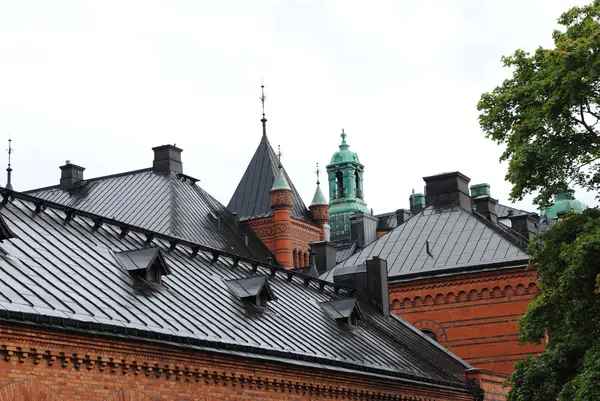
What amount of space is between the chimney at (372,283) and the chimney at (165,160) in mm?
21849

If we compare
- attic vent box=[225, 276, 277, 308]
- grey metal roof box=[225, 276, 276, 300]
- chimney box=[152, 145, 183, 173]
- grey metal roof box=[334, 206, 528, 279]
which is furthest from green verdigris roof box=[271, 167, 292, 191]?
grey metal roof box=[225, 276, 276, 300]

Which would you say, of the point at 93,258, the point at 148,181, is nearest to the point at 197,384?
the point at 93,258

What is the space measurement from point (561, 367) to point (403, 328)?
14477 millimetres

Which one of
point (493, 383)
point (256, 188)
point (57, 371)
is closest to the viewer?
point (57, 371)

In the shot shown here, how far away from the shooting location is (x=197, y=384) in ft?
70.1

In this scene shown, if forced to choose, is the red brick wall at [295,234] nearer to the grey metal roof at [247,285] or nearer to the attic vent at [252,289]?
the attic vent at [252,289]

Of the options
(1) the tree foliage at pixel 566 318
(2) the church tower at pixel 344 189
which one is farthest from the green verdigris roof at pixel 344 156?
(1) the tree foliage at pixel 566 318

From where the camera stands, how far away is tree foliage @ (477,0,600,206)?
23.3 metres

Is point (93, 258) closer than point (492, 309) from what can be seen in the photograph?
Yes

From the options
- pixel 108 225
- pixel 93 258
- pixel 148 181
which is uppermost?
pixel 148 181

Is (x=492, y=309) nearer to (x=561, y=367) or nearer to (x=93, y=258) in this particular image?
(x=561, y=367)

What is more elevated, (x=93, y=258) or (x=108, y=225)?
(x=108, y=225)

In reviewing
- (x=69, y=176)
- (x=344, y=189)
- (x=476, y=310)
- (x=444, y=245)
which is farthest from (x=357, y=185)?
(x=476, y=310)

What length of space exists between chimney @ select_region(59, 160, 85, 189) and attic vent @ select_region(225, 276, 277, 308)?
34529 millimetres
